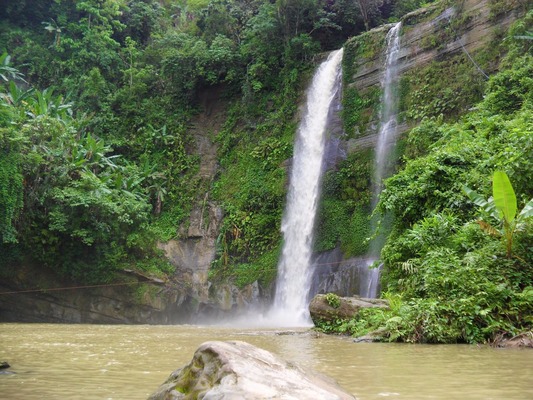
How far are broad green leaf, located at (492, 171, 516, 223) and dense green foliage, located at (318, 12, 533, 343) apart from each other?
1 cm

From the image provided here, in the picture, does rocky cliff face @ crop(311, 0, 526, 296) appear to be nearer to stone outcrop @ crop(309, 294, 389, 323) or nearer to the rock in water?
stone outcrop @ crop(309, 294, 389, 323)

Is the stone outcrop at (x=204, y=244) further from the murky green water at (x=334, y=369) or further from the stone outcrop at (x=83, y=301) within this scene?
the murky green water at (x=334, y=369)

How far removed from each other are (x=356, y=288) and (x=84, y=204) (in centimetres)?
986

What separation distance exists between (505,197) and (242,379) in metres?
6.63

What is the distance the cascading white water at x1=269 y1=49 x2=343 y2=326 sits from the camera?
18.9m

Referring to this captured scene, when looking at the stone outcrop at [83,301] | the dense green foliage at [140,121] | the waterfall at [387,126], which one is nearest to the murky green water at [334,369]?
the waterfall at [387,126]

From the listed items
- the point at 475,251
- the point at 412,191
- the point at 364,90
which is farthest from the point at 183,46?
the point at 475,251

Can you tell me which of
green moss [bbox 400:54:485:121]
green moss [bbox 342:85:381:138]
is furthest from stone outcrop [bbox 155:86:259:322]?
green moss [bbox 400:54:485:121]

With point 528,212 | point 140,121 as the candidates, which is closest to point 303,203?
point 140,121

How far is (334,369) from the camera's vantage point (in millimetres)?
4949

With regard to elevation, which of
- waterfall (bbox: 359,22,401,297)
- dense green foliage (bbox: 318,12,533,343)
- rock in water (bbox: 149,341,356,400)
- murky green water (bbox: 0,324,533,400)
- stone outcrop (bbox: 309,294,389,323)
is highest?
waterfall (bbox: 359,22,401,297)

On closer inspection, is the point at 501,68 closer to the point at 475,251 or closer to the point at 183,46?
the point at 475,251

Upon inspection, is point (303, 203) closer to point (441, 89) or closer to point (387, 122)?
point (387, 122)

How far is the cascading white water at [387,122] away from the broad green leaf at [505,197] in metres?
9.05
